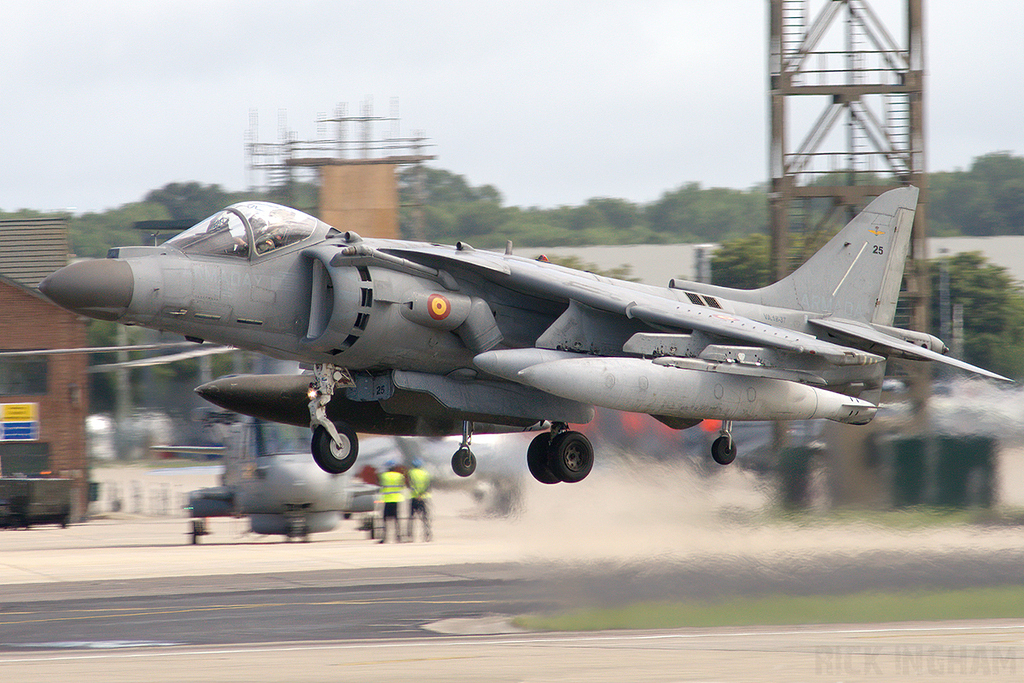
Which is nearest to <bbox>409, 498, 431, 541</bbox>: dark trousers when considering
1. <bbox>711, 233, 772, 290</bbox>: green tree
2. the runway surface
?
the runway surface

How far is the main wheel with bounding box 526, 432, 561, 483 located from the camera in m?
15.2

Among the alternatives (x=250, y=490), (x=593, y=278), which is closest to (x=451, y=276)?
(x=593, y=278)

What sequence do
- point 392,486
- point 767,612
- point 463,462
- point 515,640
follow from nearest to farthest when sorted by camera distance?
point 463,462
point 515,640
point 767,612
point 392,486

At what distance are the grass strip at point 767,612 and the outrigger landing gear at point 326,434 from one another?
6547 mm

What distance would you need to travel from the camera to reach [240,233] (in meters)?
13.0

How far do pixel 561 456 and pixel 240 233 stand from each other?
16.3 ft

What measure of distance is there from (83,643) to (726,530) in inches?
385

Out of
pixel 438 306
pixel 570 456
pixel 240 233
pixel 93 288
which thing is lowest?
pixel 570 456

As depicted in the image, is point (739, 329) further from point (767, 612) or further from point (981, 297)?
point (981, 297)

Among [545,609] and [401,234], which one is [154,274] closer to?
[545,609]

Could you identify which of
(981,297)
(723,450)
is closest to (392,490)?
(723,450)

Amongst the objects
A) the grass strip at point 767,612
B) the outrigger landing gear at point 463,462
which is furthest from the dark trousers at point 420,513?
the outrigger landing gear at point 463,462

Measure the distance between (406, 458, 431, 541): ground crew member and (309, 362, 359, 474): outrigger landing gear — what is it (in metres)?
11.5

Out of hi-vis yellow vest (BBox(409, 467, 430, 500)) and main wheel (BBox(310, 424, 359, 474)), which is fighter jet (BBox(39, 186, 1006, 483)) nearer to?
main wheel (BBox(310, 424, 359, 474))
